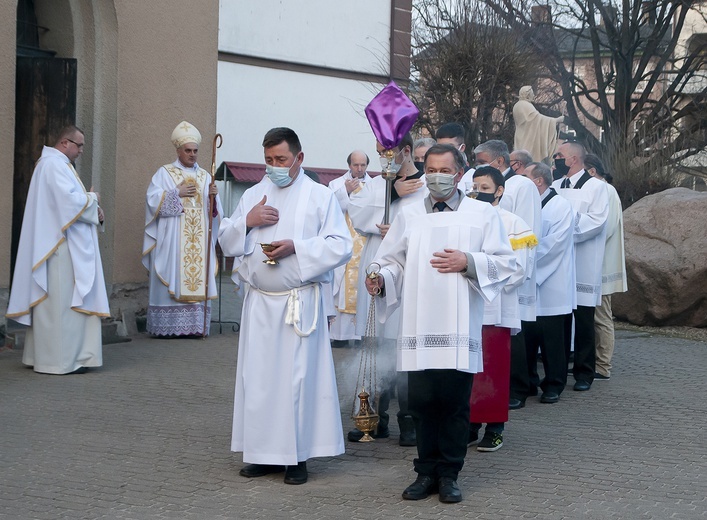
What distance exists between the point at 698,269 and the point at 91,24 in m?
7.49

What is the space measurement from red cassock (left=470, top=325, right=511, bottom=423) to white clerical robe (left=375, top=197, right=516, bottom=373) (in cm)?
104

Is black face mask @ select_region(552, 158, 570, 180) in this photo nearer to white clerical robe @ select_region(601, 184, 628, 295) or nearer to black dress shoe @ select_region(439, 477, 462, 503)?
white clerical robe @ select_region(601, 184, 628, 295)

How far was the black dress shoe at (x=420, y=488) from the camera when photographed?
18.4 feet

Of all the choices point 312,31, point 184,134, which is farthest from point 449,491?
point 312,31

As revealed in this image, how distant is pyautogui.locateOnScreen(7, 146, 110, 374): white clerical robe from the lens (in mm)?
9305

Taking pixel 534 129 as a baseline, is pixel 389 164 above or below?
below

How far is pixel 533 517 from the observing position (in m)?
5.31

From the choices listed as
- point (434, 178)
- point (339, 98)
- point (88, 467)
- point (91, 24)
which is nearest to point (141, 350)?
point (91, 24)

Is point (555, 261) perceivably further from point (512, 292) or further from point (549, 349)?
point (512, 292)

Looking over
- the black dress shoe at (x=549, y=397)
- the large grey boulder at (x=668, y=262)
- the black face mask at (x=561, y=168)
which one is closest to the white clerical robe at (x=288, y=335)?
the black dress shoe at (x=549, y=397)

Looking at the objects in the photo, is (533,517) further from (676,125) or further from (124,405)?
(676,125)

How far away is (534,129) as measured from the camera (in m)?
13.0

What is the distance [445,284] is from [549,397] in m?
3.39

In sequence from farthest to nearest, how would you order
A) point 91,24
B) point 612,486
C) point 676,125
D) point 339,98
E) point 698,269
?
1. point 676,125
2. point 339,98
3. point 698,269
4. point 91,24
5. point 612,486
